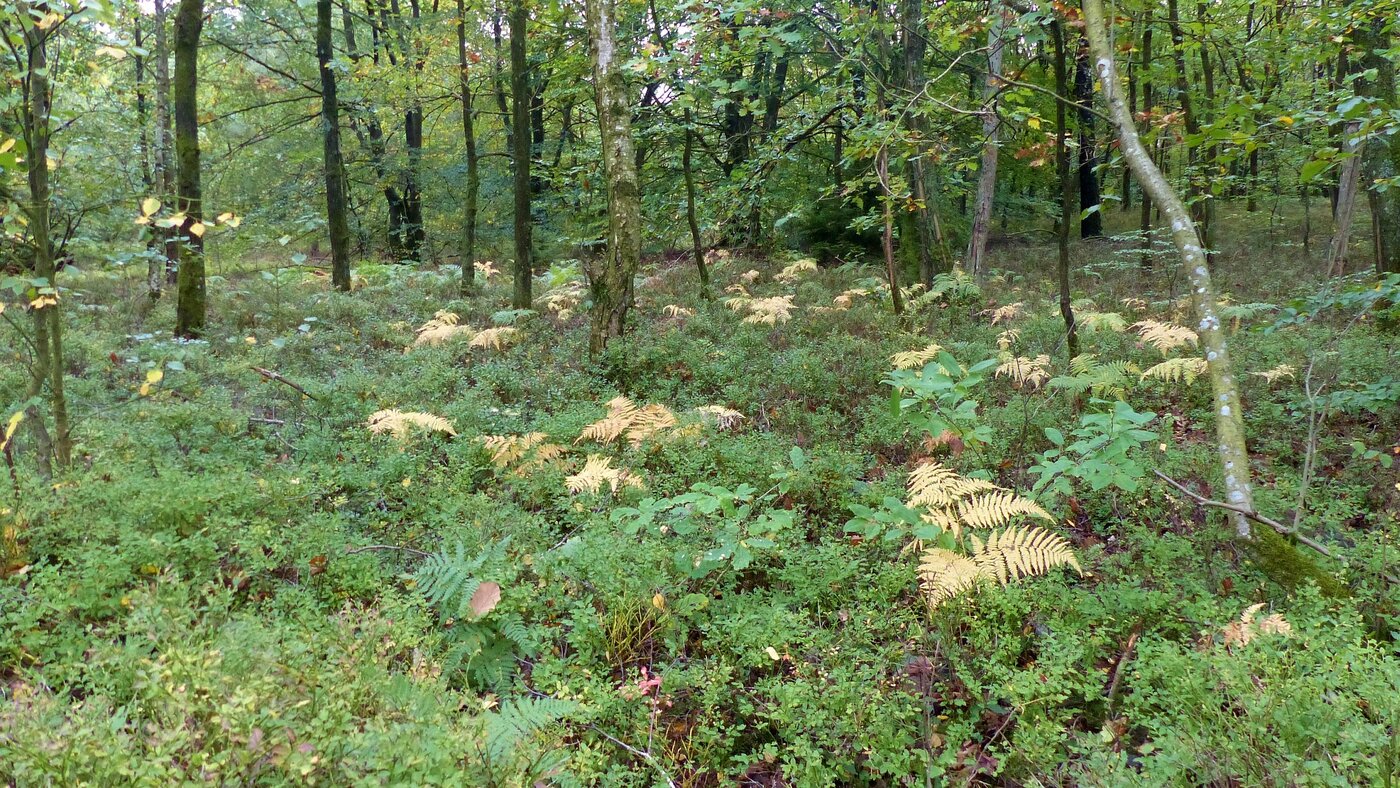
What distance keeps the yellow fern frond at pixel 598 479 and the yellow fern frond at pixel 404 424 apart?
56.6 inches

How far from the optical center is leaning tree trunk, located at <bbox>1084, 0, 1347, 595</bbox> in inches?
132

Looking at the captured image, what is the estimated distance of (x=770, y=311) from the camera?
9500mm

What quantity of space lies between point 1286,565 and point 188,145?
475 inches

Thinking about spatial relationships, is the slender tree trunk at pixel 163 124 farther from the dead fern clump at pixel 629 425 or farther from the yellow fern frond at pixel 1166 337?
the yellow fern frond at pixel 1166 337

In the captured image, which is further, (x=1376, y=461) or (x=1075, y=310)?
(x=1075, y=310)

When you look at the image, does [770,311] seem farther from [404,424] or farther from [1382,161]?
[1382,161]

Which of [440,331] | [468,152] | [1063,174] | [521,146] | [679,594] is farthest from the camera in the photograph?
[468,152]

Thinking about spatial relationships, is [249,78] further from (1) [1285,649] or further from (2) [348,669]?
(1) [1285,649]

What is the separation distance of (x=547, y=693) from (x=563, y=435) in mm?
2844

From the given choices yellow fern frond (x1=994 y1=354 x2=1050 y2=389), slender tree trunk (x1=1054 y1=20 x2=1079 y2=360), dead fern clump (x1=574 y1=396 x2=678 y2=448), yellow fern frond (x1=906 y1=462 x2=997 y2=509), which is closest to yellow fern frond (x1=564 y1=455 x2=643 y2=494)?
dead fern clump (x1=574 y1=396 x2=678 y2=448)

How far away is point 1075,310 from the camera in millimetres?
9461

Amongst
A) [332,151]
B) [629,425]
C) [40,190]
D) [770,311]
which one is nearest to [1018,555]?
[629,425]

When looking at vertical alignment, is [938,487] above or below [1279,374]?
below

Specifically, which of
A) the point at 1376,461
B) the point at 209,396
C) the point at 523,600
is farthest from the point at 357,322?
the point at 1376,461
